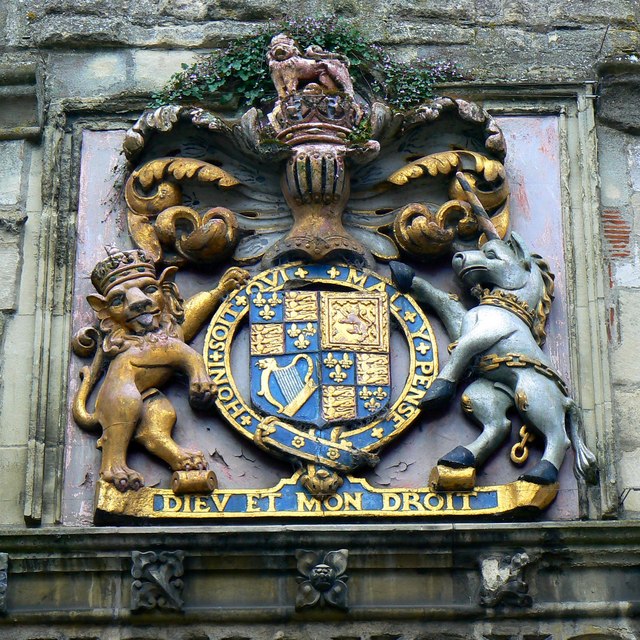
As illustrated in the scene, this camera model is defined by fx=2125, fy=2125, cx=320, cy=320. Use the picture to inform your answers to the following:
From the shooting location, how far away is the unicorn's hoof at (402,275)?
856 cm

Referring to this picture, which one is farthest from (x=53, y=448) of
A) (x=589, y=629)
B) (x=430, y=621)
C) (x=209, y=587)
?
(x=589, y=629)

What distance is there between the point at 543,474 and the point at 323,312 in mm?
1120

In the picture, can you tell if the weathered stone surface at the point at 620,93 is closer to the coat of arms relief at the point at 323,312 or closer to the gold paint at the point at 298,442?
the coat of arms relief at the point at 323,312

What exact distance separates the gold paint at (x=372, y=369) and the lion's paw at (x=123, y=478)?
3.13 ft

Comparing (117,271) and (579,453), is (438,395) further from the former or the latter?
(117,271)

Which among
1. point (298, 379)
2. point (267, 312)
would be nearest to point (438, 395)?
point (298, 379)

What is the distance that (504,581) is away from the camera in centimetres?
783

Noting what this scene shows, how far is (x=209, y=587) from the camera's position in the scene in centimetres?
788

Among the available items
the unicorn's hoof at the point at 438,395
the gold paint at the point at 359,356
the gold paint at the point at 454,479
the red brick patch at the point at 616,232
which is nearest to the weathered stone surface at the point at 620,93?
the red brick patch at the point at 616,232

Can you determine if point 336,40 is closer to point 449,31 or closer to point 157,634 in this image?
point 449,31

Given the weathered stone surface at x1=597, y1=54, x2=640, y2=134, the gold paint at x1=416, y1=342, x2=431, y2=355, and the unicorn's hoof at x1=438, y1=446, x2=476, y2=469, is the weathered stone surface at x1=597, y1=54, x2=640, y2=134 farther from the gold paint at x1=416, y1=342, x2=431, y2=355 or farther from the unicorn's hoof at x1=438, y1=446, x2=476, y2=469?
the unicorn's hoof at x1=438, y1=446, x2=476, y2=469

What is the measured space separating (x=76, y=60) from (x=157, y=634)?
109 inches

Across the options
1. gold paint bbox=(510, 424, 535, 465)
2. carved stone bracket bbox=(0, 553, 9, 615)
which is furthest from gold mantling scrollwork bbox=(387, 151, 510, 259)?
carved stone bracket bbox=(0, 553, 9, 615)

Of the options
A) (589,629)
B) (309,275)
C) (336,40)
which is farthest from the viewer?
(336,40)
